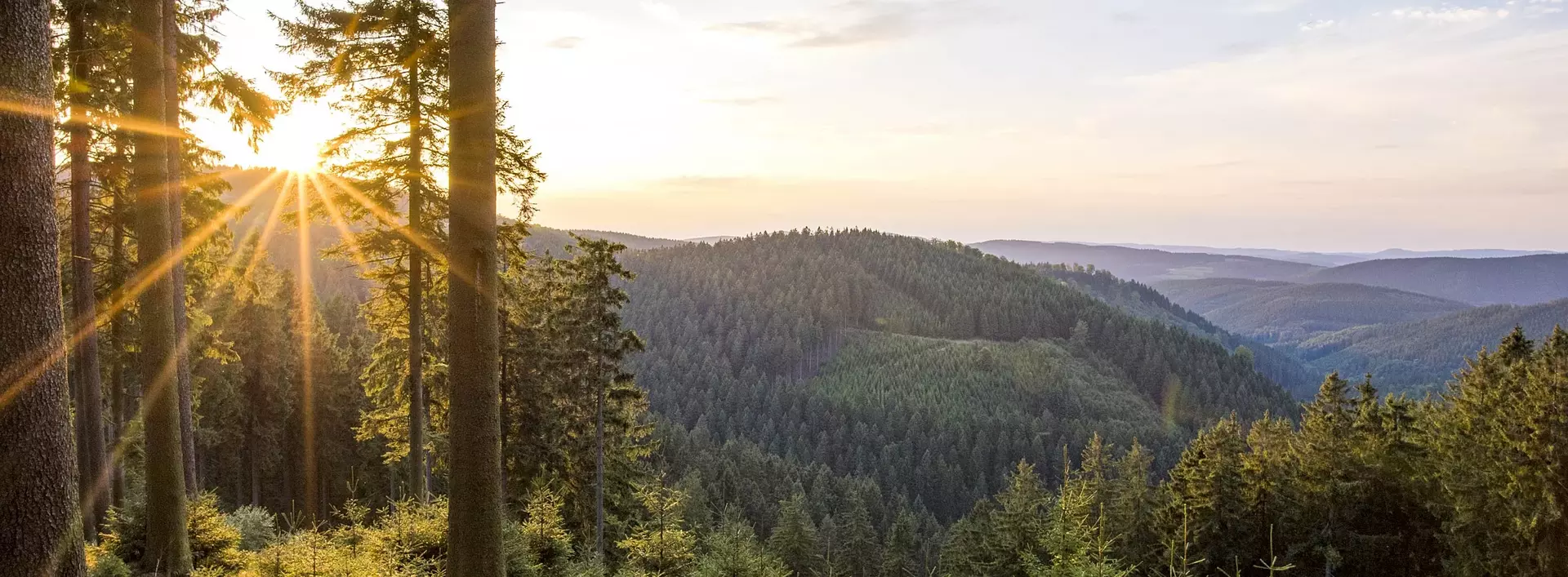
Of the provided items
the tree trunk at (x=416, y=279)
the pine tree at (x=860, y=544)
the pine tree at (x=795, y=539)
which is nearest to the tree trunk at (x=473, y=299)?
the tree trunk at (x=416, y=279)

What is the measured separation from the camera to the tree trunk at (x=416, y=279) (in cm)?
1244

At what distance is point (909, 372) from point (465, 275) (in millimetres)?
136298

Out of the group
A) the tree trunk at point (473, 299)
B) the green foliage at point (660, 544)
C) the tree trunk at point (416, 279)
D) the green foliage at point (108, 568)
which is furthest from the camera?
the tree trunk at point (416, 279)

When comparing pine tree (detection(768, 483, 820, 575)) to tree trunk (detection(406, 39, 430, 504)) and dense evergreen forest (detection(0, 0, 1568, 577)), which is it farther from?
tree trunk (detection(406, 39, 430, 504))

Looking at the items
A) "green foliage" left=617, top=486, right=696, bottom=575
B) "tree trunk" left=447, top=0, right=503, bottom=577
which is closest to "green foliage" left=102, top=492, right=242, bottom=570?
"green foliage" left=617, top=486, right=696, bottom=575

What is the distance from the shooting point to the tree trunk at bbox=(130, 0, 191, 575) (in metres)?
9.09

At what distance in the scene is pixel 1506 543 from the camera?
21.3m

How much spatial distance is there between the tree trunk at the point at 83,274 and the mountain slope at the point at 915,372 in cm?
7787

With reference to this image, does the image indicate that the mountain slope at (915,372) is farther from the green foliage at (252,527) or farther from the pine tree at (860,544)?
the green foliage at (252,527)

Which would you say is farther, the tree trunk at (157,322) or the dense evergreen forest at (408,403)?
the tree trunk at (157,322)

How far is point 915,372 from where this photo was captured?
139125 mm

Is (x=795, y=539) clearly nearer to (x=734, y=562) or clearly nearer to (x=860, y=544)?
(x=860, y=544)

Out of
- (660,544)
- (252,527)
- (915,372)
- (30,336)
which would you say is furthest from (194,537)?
(915,372)

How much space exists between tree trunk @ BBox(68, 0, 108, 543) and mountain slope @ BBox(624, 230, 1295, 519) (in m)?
77.9
